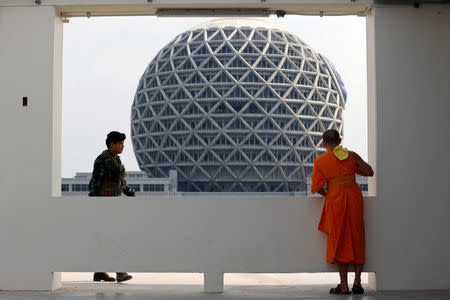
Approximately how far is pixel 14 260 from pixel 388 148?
Result: 12.2ft

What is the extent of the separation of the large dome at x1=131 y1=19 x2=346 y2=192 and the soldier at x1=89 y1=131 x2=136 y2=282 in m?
55.8

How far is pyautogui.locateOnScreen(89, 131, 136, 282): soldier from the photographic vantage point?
6801 mm

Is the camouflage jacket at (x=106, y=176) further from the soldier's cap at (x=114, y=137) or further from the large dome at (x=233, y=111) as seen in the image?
the large dome at (x=233, y=111)

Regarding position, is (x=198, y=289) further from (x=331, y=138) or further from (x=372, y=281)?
(x=331, y=138)

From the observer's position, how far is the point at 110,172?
6.89 meters

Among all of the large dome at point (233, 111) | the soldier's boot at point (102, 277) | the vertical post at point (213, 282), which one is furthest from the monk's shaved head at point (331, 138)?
the large dome at point (233, 111)

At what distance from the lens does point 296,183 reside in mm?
65688

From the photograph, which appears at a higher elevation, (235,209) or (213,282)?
(235,209)

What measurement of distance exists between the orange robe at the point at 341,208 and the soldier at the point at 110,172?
2058mm

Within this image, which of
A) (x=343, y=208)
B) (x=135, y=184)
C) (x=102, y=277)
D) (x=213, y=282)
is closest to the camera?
(x=343, y=208)

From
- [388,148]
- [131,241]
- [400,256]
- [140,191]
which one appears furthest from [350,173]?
[140,191]

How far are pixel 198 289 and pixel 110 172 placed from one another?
1471 mm

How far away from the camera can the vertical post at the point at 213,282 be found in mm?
6336

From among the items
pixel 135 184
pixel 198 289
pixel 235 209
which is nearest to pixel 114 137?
pixel 235 209
